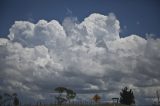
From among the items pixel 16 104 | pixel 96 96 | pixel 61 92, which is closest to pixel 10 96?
pixel 16 104

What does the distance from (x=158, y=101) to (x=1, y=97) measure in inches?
2853

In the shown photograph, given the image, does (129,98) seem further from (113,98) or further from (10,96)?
(10,96)

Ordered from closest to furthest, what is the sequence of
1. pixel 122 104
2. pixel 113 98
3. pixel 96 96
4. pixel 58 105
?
pixel 96 96 < pixel 113 98 < pixel 122 104 < pixel 58 105

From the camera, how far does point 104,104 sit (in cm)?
11312

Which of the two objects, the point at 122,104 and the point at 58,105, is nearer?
the point at 122,104

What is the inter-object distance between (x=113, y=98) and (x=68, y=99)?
2278 inches

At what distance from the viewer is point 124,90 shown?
108000mm

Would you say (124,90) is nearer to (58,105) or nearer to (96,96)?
(58,105)

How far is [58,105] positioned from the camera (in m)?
113

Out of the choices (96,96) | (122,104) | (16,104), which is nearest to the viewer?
(96,96)

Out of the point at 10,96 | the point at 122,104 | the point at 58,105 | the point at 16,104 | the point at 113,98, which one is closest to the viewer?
the point at 113,98

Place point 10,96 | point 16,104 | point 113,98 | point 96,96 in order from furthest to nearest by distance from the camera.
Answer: point 10,96, point 16,104, point 113,98, point 96,96

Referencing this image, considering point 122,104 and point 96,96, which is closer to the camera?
point 96,96

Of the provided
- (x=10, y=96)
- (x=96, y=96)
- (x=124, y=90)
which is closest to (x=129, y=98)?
(x=124, y=90)
